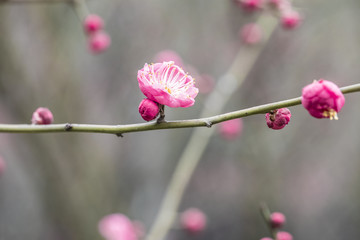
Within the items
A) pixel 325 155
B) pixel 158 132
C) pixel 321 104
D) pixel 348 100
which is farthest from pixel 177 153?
pixel 321 104

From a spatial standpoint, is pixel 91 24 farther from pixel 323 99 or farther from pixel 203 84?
pixel 323 99

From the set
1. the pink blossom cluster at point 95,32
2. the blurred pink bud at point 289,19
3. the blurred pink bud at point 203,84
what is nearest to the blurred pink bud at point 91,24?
the pink blossom cluster at point 95,32

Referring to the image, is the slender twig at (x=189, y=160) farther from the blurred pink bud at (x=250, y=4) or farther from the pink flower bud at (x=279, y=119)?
the pink flower bud at (x=279, y=119)

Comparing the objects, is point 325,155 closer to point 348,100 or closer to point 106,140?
point 348,100

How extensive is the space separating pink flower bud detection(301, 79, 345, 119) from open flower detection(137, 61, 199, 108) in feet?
0.77

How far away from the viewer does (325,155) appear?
3.17m

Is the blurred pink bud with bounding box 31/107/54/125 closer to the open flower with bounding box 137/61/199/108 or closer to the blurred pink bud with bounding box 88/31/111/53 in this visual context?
the open flower with bounding box 137/61/199/108

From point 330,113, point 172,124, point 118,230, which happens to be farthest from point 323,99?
point 118,230

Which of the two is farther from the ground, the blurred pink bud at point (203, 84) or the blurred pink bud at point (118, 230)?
the blurred pink bud at point (203, 84)

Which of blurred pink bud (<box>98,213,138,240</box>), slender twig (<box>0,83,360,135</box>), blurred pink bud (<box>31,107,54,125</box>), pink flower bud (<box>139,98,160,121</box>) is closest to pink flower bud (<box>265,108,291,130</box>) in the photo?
slender twig (<box>0,83,360,135</box>)

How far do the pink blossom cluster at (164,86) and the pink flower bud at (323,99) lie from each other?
0.77ft

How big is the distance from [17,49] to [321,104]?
204 centimetres

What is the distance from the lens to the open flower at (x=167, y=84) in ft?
2.41

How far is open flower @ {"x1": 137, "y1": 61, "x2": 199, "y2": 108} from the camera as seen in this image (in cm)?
74
